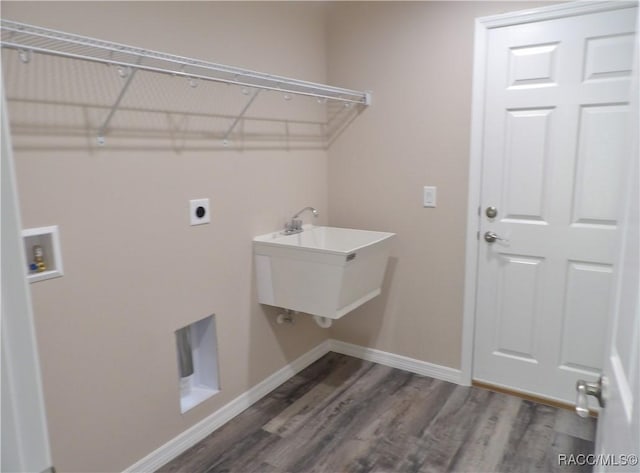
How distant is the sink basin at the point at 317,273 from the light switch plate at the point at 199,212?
0.37 meters

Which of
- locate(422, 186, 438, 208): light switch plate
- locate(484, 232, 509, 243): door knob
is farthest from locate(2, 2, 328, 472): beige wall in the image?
locate(484, 232, 509, 243): door knob

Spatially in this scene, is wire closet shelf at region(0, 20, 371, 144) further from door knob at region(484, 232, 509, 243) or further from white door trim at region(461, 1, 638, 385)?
door knob at region(484, 232, 509, 243)

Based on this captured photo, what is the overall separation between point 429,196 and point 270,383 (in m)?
1.46

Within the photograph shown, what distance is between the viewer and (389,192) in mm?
2844

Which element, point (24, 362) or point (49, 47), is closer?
point (24, 362)

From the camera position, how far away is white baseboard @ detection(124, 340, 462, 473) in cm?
207

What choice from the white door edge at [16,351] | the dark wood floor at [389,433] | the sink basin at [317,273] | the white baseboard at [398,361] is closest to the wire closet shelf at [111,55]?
the sink basin at [317,273]

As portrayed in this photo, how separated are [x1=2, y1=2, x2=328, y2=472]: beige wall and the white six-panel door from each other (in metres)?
1.23

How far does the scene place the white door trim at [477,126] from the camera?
2.15 meters

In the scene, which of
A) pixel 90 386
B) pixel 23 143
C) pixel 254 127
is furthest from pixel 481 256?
pixel 23 143

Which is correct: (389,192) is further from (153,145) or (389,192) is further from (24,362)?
(24,362)

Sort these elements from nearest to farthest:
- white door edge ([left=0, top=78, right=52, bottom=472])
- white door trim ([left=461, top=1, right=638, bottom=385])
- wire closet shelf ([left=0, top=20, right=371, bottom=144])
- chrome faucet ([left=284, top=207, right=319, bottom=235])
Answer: white door edge ([left=0, top=78, right=52, bottom=472]), wire closet shelf ([left=0, top=20, right=371, bottom=144]), white door trim ([left=461, top=1, right=638, bottom=385]), chrome faucet ([left=284, top=207, right=319, bottom=235])

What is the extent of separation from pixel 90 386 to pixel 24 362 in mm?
1394

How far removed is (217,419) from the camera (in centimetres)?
234
